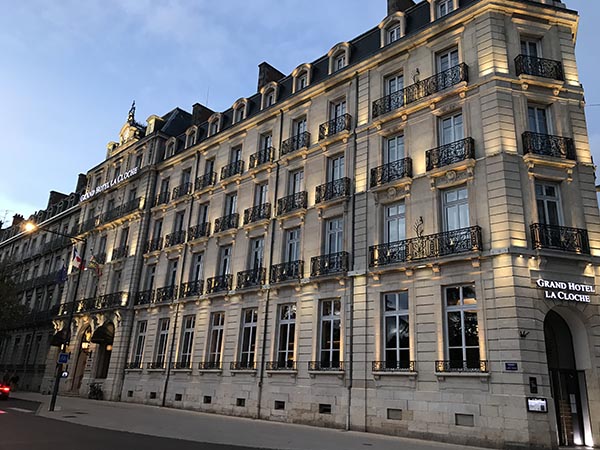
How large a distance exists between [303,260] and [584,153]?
36.8ft

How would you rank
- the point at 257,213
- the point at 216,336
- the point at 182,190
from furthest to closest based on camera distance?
the point at 182,190 < the point at 216,336 < the point at 257,213

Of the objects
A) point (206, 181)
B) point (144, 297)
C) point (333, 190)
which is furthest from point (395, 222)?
point (144, 297)

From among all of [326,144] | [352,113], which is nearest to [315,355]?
[326,144]

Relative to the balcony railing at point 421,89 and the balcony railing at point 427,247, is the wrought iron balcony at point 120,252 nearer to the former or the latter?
the balcony railing at point 427,247

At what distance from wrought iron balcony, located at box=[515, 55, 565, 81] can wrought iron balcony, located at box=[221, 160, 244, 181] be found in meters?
14.3

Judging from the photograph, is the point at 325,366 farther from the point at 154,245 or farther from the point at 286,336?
the point at 154,245

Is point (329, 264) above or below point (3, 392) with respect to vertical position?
above

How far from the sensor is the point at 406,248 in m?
16.6

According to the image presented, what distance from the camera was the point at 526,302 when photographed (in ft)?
44.9

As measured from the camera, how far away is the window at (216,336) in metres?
23.1

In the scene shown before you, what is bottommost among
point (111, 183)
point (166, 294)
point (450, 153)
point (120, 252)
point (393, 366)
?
point (393, 366)

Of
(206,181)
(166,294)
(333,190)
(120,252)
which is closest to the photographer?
(333,190)

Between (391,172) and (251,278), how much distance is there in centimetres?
857

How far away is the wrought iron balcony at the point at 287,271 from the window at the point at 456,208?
21.8ft
